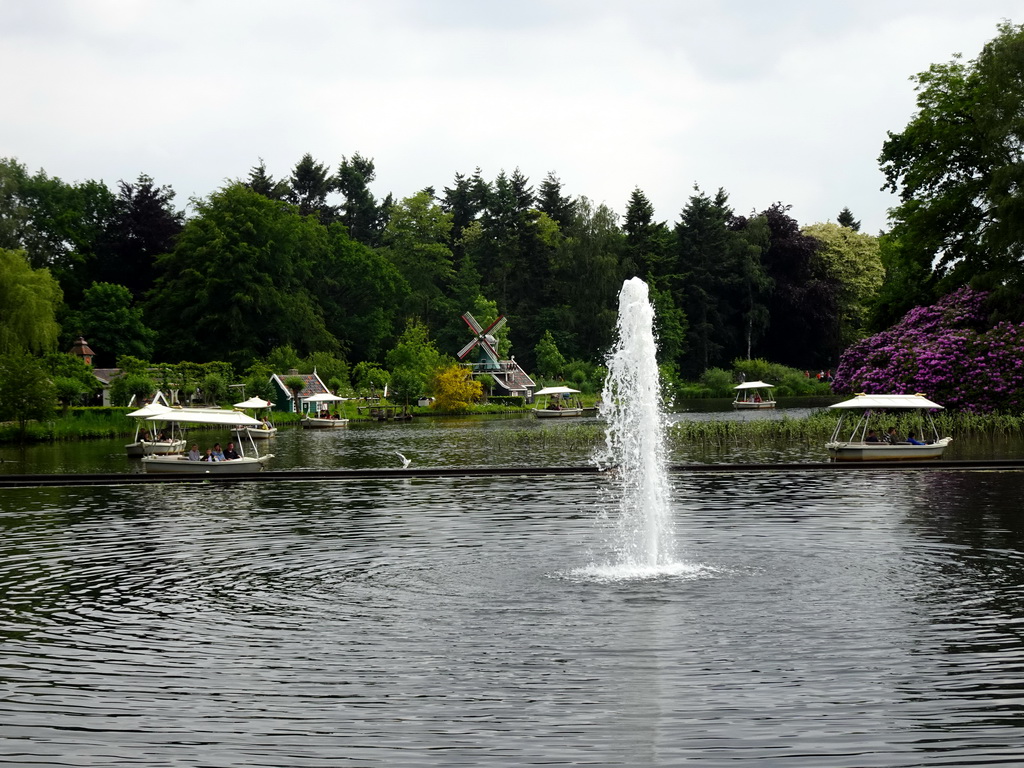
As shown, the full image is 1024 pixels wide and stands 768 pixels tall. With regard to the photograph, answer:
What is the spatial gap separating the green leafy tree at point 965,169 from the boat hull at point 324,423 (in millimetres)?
42665

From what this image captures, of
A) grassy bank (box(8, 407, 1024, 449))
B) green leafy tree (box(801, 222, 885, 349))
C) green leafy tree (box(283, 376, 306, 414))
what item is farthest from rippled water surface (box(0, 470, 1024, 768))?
green leafy tree (box(801, 222, 885, 349))

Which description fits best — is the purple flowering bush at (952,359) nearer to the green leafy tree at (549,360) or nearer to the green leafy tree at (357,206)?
the green leafy tree at (549,360)

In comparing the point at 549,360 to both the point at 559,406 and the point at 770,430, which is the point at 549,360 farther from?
the point at 770,430

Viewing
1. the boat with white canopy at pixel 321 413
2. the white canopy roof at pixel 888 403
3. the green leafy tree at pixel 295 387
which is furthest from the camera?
the green leafy tree at pixel 295 387

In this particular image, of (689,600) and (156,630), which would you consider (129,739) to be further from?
(689,600)

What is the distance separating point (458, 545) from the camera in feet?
71.6

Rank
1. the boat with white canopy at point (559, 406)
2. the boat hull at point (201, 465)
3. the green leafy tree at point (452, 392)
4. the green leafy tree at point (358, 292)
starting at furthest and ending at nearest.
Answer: the green leafy tree at point (358, 292) → the green leafy tree at point (452, 392) → the boat with white canopy at point (559, 406) → the boat hull at point (201, 465)

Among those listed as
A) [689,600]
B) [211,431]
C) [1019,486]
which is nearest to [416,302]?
[211,431]

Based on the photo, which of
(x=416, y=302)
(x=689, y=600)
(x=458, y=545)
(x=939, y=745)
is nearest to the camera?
(x=939, y=745)

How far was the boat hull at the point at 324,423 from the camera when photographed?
8600 cm

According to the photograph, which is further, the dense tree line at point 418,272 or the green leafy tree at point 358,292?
the green leafy tree at point 358,292

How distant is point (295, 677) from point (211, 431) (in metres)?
71.4

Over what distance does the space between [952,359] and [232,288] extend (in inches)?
2942

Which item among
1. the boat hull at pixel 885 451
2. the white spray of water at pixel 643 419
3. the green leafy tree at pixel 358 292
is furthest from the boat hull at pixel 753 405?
the white spray of water at pixel 643 419
